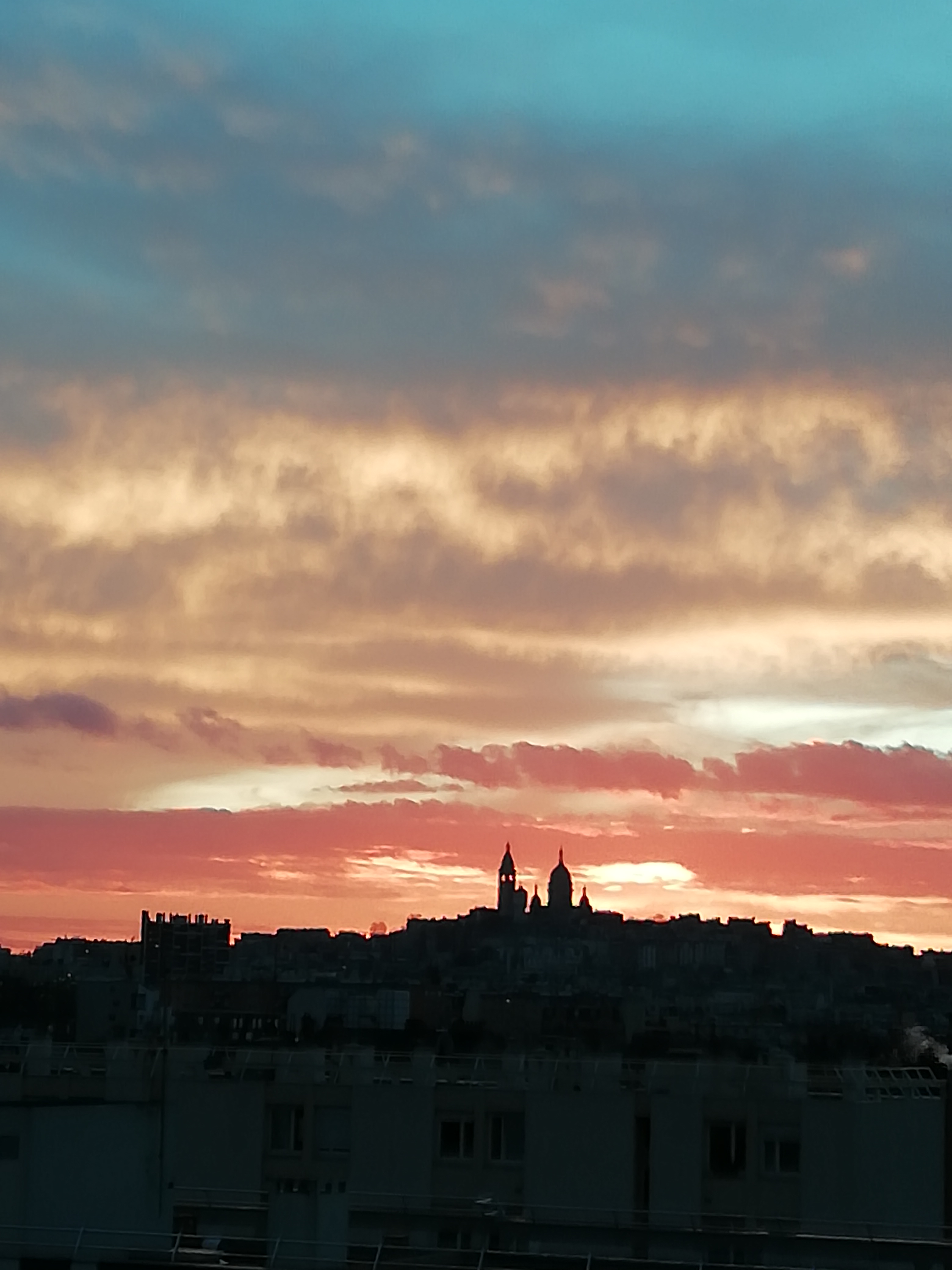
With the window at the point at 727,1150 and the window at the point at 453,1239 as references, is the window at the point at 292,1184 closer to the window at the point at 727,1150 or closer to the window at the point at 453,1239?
the window at the point at 453,1239

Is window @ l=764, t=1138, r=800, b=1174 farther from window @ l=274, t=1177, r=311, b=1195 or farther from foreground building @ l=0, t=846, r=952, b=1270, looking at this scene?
window @ l=274, t=1177, r=311, b=1195

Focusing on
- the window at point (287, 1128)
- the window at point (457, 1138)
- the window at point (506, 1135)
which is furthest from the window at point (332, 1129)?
the window at point (506, 1135)

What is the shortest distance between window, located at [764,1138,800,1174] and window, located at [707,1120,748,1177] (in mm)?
435

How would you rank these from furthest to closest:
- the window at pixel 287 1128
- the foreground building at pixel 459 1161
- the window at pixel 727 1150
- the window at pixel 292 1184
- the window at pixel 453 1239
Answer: the window at pixel 287 1128
the window at pixel 727 1150
the window at pixel 292 1184
the window at pixel 453 1239
the foreground building at pixel 459 1161

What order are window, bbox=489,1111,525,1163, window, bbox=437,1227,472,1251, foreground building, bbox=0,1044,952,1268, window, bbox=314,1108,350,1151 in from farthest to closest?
window, bbox=314,1108,350,1151, window, bbox=489,1111,525,1163, foreground building, bbox=0,1044,952,1268, window, bbox=437,1227,472,1251

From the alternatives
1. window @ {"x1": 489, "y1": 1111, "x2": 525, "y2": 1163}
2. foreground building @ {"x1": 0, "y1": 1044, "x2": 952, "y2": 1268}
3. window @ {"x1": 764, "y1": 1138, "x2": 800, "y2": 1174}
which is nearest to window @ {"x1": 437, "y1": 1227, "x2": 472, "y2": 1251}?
foreground building @ {"x1": 0, "y1": 1044, "x2": 952, "y2": 1268}

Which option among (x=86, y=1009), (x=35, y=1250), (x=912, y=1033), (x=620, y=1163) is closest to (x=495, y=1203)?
(x=620, y=1163)

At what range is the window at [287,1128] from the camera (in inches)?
1813

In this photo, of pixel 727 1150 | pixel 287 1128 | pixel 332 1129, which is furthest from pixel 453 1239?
pixel 287 1128

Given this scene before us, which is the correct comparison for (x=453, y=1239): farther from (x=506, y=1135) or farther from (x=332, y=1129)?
(x=332, y=1129)

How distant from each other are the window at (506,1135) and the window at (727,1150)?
3.61 meters

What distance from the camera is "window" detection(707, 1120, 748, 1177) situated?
4444 cm

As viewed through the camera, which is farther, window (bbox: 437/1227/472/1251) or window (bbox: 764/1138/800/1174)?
window (bbox: 764/1138/800/1174)

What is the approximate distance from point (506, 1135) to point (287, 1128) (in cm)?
452
